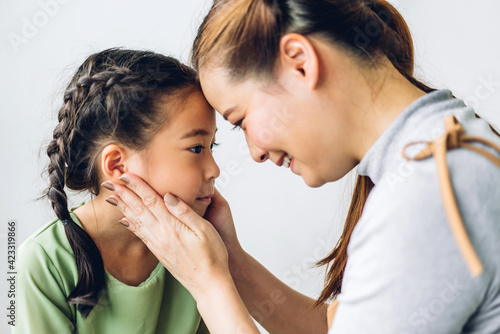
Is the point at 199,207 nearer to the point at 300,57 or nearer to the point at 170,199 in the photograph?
the point at 170,199

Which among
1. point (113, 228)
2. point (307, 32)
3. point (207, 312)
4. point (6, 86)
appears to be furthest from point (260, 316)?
point (6, 86)

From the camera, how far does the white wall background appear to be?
1.64 metres

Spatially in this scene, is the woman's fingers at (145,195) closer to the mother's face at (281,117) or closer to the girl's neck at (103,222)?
the girl's neck at (103,222)

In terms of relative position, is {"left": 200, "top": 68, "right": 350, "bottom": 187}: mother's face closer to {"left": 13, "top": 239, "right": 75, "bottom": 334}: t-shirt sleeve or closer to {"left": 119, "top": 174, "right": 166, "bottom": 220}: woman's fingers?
{"left": 119, "top": 174, "right": 166, "bottom": 220}: woman's fingers

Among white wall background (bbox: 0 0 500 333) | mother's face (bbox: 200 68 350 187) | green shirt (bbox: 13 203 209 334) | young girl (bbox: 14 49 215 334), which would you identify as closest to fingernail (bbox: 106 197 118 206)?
young girl (bbox: 14 49 215 334)

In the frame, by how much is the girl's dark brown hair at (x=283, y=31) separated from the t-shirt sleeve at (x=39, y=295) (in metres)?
0.50

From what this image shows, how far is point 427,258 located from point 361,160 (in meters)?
0.25

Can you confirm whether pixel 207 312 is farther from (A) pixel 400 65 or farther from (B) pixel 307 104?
(A) pixel 400 65

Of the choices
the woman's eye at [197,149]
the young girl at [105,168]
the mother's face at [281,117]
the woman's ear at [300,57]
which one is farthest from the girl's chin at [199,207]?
the woman's ear at [300,57]

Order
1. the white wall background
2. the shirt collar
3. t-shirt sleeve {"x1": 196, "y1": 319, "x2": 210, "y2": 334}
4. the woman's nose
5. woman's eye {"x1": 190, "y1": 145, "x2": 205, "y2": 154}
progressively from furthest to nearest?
the white wall background, t-shirt sleeve {"x1": 196, "y1": 319, "x2": 210, "y2": 334}, woman's eye {"x1": 190, "y1": 145, "x2": 205, "y2": 154}, the woman's nose, the shirt collar

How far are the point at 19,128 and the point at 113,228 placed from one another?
700 mm

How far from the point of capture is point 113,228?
115 centimetres

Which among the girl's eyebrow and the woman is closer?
the woman

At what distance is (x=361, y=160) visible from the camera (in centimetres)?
93
